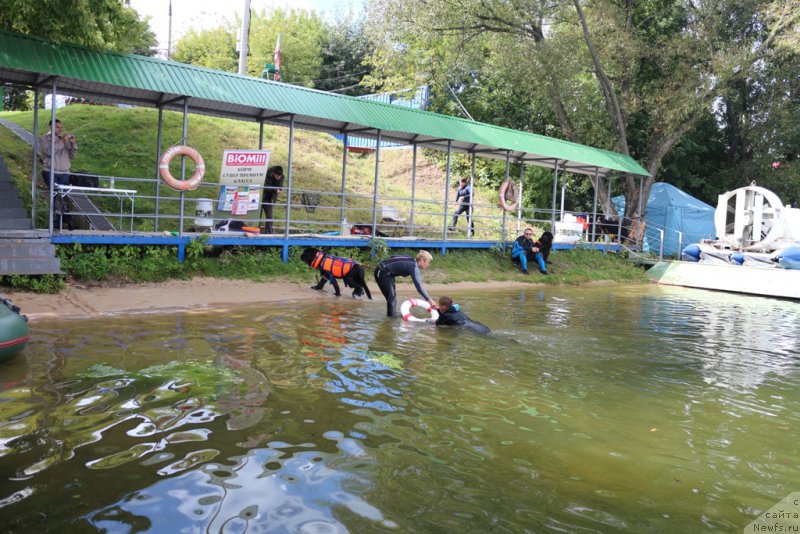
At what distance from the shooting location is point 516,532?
4102 mm

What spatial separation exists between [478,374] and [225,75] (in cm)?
979

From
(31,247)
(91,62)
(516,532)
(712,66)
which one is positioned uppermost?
(712,66)

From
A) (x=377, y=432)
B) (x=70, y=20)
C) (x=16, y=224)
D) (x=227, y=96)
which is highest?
(x=70, y=20)

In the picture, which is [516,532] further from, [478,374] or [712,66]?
[712,66]

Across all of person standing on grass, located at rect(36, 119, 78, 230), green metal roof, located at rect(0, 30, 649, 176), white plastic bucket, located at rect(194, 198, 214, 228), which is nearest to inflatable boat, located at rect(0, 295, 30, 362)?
green metal roof, located at rect(0, 30, 649, 176)

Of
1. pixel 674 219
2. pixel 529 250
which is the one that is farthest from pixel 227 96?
pixel 674 219

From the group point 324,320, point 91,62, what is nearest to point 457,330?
point 324,320

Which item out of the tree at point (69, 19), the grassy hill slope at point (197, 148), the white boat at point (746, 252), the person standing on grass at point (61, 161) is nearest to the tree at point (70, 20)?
the tree at point (69, 19)

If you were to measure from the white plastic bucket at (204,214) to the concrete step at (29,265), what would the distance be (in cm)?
356

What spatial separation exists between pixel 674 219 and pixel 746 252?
5.72 meters

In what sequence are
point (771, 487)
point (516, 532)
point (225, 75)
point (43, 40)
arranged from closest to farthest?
1. point (516, 532)
2. point (771, 487)
3. point (43, 40)
4. point (225, 75)

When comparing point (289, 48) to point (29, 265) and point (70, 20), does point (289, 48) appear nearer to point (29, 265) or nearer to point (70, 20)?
point (70, 20)

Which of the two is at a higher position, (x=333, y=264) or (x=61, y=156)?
(x=61, y=156)

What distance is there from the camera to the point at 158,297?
39.7 feet
